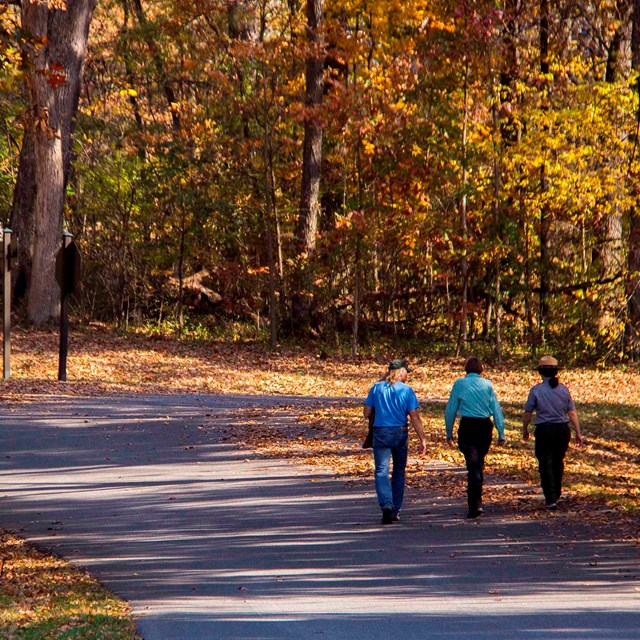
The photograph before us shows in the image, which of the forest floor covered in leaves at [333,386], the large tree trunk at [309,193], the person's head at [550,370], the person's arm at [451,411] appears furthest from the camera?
the large tree trunk at [309,193]

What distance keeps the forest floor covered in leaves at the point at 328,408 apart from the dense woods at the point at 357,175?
1828 millimetres

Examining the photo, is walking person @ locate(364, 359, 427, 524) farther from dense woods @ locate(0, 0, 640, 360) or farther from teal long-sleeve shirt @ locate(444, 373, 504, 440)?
dense woods @ locate(0, 0, 640, 360)

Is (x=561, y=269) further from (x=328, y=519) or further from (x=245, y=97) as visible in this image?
(x=328, y=519)

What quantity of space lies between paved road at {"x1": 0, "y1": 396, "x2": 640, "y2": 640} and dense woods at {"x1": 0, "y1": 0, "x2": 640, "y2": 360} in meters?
14.6

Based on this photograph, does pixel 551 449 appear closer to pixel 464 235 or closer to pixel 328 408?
pixel 328 408

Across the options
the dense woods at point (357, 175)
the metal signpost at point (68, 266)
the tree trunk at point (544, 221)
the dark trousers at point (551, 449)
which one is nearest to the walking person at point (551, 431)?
the dark trousers at point (551, 449)

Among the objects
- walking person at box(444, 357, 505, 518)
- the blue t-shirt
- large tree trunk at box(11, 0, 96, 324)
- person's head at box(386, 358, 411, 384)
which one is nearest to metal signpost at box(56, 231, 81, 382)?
large tree trunk at box(11, 0, 96, 324)

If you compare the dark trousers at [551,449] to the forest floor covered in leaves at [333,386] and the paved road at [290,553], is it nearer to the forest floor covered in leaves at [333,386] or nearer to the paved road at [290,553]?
the paved road at [290,553]

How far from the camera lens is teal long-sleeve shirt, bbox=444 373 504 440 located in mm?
11180

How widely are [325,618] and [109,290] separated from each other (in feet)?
84.9

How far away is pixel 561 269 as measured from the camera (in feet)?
95.6

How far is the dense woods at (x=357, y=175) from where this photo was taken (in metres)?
27.2

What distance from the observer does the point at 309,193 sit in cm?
2991

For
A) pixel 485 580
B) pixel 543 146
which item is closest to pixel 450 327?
pixel 543 146
